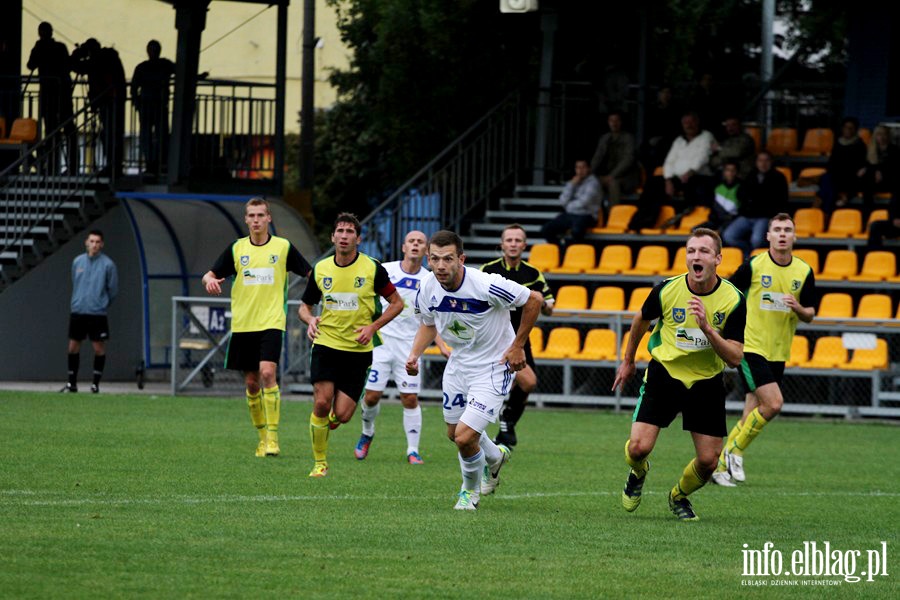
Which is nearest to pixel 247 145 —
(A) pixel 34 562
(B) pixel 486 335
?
(B) pixel 486 335

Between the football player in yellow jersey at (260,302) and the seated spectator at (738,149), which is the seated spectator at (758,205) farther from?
the football player in yellow jersey at (260,302)

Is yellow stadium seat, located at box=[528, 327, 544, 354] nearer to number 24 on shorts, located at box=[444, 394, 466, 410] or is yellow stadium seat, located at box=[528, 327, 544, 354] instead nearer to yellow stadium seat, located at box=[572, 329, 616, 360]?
yellow stadium seat, located at box=[572, 329, 616, 360]

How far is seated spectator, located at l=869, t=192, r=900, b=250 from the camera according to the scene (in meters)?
23.0

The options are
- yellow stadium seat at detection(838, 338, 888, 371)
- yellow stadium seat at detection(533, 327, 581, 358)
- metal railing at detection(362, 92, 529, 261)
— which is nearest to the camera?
yellow stadium seat at detection(838, 338, 888, 371)

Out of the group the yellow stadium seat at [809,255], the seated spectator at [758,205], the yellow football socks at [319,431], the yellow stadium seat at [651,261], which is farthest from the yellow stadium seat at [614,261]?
the yellow football socks at [319,431]

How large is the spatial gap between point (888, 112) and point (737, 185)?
4608 mm

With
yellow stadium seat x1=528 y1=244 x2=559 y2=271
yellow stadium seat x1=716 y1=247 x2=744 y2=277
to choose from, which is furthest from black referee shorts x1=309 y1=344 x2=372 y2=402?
yellow stadium seat x1=528 y1=244 x2=559 y2=271

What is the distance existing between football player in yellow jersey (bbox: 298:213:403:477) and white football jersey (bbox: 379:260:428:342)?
178 centimetres

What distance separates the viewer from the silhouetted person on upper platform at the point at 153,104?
87.4ft

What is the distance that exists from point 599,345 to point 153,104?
921 centimetres

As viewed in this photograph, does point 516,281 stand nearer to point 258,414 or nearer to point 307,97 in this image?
point 258,414

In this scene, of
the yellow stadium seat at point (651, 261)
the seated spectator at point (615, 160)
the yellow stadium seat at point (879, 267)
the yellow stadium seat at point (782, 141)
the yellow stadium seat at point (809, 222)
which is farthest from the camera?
the yellow stadium seat at point (782, 141)

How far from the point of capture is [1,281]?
2559 cm

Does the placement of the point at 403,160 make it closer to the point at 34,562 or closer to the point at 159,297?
the point at 159,297
